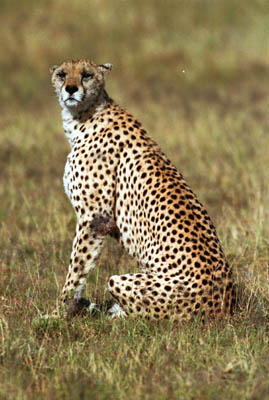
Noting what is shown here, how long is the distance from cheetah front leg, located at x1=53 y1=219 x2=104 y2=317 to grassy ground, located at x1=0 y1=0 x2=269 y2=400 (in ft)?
0.36

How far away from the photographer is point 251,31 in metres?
15.1

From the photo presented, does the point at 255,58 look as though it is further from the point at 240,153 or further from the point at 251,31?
the point at 240,153

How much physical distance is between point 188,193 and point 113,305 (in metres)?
0.71

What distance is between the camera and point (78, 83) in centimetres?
427

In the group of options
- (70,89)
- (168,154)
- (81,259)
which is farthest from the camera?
(168,154)

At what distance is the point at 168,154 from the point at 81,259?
4.17m

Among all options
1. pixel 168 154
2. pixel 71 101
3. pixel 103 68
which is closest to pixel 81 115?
pixel 71 101

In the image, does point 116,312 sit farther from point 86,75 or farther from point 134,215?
point 86,75

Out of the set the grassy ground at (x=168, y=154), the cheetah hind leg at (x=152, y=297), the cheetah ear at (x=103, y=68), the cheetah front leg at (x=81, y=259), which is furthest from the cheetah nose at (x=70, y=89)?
the cheetah hind leg at (x=152, y=297)

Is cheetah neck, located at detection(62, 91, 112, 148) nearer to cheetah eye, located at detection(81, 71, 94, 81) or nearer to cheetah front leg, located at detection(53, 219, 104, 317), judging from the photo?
cheetah eye, located at detection(81, 71, 94, 81)

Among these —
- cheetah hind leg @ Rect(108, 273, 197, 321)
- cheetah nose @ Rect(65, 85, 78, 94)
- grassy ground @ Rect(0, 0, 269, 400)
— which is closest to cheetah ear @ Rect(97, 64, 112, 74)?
cheetah nose @ Rect(65, 85, 78, 94)

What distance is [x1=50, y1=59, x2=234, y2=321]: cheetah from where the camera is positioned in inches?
140

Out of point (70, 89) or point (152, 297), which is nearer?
point (152, 297)

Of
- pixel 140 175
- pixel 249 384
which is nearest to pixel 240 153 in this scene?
pixel 140 175
